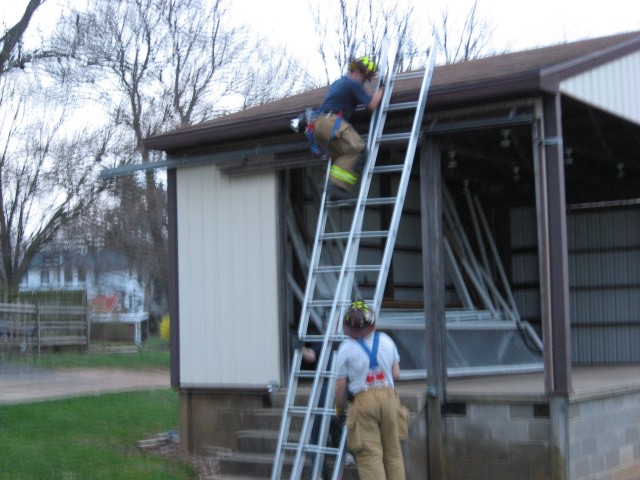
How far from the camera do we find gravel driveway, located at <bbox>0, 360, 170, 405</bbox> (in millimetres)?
15969

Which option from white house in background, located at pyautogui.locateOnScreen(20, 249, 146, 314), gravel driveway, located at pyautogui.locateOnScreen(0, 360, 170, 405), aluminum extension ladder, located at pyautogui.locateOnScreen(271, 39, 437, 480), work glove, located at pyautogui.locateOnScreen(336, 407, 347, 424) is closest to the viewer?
work glove, located at pyautogui.locateOnScreen(336, 407, 347, 424)

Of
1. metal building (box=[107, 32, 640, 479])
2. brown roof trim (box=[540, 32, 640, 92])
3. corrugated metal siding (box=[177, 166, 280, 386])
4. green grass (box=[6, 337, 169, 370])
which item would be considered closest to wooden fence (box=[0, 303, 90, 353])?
green grass (box=[6, 337, 169, 370])

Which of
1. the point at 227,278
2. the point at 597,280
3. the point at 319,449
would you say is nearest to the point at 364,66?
the point at 227,278

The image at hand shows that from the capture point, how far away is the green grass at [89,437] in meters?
9.96

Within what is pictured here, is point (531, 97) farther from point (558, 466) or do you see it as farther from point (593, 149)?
point (593, 149)

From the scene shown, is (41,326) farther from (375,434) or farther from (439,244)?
(375,434)

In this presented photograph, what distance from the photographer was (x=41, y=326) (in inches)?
980

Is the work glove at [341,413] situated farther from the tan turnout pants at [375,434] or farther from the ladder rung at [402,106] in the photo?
the ladder rung at [402,106]

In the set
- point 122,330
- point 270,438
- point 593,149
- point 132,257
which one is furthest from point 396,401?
point 132,257

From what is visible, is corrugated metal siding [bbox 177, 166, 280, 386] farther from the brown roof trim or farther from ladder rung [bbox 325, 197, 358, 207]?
the brown roof trim

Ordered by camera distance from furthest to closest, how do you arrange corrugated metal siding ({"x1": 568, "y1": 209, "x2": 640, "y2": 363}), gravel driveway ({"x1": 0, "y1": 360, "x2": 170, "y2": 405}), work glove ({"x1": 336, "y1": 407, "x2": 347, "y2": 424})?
gravel driveway ({"x1": 0, "y1": 360, "x2": 170, "y2": 405}) < corrugated metal siding ({"x1": 568, "y1": 209, "x2": 640, "y2": 363}) < work glove ({"x1": 336, "y1": 407, "x2": 347, "y2": 424})

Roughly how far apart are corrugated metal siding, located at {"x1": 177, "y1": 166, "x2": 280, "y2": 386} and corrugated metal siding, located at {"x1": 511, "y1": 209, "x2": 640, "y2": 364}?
19.7 ft

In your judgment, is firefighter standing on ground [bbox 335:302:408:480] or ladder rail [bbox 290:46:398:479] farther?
ladder rail [bbox 290:46:398:479]

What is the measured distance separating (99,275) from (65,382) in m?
31.1
